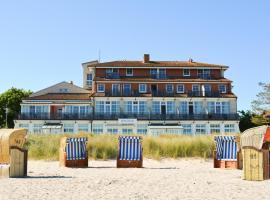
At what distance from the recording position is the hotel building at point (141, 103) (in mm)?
49281

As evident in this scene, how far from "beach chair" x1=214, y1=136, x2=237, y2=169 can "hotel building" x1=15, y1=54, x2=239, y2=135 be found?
31.8m

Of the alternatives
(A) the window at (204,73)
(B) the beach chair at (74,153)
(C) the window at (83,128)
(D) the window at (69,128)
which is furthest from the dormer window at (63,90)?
(B) the beach chair at (74,153)

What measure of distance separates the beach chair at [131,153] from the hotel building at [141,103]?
103ft

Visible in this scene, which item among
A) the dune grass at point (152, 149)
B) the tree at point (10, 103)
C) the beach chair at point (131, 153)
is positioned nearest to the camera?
the beach chair at point (131, 153)

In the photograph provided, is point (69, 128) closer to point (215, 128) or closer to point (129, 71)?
point (129, 71)

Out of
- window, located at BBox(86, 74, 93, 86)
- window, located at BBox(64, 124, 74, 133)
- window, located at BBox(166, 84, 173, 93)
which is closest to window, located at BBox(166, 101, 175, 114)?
window, located at BBox(166, 84, 173, 93)

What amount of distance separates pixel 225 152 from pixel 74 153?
18.6ft

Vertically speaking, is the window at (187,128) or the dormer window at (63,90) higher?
the dormer window at (63,90)

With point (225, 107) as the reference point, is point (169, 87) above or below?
above

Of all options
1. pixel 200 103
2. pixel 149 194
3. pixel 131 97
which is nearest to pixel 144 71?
pixel 131 97

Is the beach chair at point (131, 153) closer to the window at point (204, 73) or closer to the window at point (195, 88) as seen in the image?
the window at point (195, 88)

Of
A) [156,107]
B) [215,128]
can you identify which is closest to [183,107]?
[156,107]

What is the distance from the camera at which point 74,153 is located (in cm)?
1625

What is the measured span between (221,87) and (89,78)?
19.3 m
